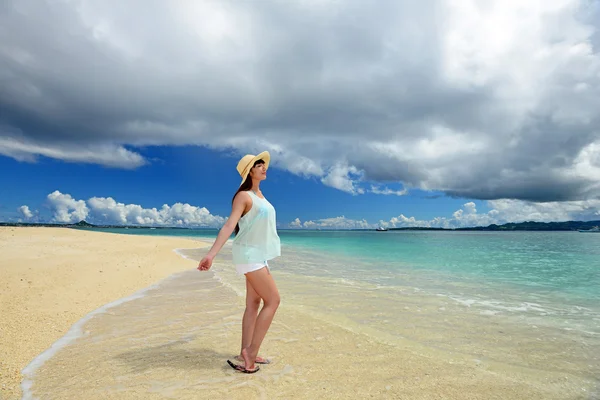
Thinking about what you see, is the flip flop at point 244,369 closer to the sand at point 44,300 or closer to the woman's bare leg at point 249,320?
the woman's bare leg at point 249,320

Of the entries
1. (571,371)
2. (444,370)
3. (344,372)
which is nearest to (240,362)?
(344,372)

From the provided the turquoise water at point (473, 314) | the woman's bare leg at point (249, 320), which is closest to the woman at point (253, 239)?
the woman's bare leg at point (249, 320)

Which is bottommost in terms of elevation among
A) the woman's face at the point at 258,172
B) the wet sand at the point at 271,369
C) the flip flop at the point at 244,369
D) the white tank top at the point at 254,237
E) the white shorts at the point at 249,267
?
the wet sand at the point at 271,369

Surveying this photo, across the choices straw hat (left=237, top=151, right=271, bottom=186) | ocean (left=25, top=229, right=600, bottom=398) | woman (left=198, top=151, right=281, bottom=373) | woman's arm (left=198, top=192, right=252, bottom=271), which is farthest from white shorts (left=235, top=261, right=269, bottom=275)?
ocean (left=25, top=229, right=600, bottom=398)

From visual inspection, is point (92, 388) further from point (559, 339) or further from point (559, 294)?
point (559, 294)

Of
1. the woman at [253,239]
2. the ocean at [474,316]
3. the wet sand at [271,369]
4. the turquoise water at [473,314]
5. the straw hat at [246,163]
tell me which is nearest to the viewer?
the wet sand at [271,369]

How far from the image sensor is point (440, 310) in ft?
29.2

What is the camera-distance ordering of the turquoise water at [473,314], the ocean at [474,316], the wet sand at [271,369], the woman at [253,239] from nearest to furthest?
the wet sand at [271,369] < the woman at [253,239] < the ocean at [474,316] < the turquoise water at [473,314]

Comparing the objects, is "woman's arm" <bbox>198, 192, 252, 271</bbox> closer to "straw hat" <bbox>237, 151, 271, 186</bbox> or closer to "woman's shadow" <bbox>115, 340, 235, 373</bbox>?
"straw hat" <bbox>237, 151, 271, 186</bbox>

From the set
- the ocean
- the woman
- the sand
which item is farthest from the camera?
the ocean

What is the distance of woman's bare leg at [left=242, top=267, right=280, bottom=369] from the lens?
4.34m

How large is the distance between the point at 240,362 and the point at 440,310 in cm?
622

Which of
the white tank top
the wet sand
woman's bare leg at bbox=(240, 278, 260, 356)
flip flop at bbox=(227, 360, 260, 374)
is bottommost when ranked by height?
the wet sand

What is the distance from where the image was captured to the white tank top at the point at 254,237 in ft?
14.1
